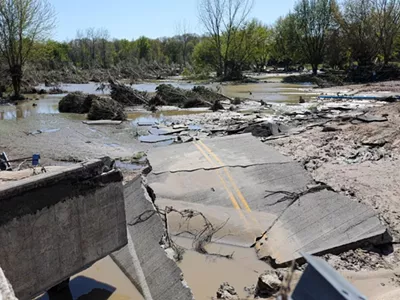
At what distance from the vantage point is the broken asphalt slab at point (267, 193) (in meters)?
6.56

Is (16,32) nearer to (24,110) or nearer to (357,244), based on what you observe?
(24,110)

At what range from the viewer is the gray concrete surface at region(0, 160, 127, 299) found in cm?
450

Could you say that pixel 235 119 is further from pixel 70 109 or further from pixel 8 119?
pixel 8 119

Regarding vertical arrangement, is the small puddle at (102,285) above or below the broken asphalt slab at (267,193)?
below

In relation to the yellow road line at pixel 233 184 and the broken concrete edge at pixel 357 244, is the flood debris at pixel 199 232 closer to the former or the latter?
the yellow road line at pixel 233 184

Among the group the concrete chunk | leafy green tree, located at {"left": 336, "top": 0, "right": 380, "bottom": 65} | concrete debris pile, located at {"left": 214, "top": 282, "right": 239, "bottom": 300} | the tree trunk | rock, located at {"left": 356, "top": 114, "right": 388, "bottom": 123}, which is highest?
leafy green tree, located at {"left": 336, "top": 0, "right": 380, "bottom": 65}

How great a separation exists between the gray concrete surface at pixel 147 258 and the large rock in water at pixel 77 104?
57.0 ft

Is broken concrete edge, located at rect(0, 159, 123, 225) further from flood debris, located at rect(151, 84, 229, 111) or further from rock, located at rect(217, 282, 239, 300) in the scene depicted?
flood debris, located at rect(151, 84, 229, 111)

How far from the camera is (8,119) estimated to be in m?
21.9

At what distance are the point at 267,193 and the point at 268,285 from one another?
3419 mm

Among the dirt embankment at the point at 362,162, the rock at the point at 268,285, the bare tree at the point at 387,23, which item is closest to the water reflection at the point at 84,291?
the rock at the point at 268,285

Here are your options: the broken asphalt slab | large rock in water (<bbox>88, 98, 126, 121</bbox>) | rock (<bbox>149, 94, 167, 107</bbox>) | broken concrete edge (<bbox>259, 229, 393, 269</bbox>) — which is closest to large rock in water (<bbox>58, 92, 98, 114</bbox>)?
large rock in water (<bbox>88, 98, 126, 121</bbox>)

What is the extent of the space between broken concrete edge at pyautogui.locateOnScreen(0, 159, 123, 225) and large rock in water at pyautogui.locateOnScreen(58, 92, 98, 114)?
19.1 m

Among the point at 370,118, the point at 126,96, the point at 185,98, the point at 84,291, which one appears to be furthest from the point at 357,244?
the point at 126,96
